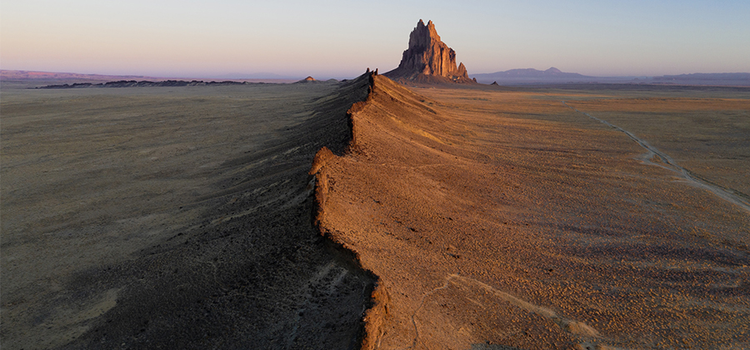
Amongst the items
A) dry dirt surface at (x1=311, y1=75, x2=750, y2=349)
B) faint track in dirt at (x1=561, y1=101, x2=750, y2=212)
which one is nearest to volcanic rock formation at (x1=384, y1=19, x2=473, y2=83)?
faint track in dirt at (x1=561, y1=101, x2=750, y2=212)

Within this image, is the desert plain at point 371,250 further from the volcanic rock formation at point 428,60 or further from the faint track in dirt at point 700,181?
the volcanic rock formation at point 428,60

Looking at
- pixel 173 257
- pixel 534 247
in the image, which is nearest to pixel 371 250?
pixel 534 247

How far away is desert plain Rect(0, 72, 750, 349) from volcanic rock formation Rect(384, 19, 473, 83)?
91.2 meters

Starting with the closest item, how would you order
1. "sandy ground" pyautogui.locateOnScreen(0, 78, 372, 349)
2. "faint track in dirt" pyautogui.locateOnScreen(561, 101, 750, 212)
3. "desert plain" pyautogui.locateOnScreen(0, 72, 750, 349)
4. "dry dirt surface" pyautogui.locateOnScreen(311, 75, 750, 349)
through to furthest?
1. "sandy ground" pyautogui.locateOnScreen(0, 78, 372, 349)
2. "desert plain" pyautogui.locateOnScreen(0, 72, 750, 349)
3. "dry dirt surface" pyautogui.locateOnScreen(311, 75, 750, 349)
4. "faint track in dirt" pyautogui.locateOnScreen(561, 101, 750, 212)

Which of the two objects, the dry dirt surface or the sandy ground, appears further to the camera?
the dry dirt surface

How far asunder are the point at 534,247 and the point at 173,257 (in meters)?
6.69

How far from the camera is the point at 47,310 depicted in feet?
20.9

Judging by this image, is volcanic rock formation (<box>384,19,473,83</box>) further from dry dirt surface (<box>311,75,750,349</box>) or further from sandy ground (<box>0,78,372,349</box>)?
sandy ground (<box>0,78,372,349</box>)

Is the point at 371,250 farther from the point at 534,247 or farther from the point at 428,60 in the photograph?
the point at 428,60

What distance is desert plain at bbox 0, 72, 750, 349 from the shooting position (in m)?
5.16

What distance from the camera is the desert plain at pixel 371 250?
5.16m

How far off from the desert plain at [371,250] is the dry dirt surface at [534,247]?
0.13 feet

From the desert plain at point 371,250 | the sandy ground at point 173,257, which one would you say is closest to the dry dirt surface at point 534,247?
the desert plain at point 371,250

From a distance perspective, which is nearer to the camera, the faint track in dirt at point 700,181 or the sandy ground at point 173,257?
the sandy ground at point 173,257
